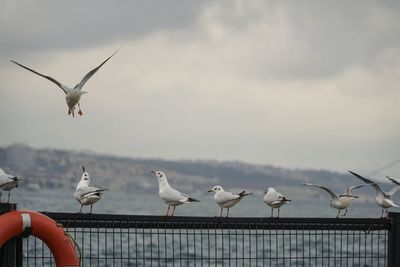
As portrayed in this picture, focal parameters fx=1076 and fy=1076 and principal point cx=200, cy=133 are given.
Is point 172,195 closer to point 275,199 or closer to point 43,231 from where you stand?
point 275,199

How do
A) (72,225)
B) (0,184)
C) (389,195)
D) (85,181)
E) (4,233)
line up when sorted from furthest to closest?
(389,195), (85,181), (0,184), (72,225), (4,233)

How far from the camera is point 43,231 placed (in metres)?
11.5

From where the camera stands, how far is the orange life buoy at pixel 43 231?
11328 millimetres

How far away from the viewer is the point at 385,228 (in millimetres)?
13234

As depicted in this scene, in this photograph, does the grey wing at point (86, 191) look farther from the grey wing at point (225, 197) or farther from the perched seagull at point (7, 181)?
the grey wing at point (225, 197)

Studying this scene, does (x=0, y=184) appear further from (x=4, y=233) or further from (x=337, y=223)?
(x=337, y=223)

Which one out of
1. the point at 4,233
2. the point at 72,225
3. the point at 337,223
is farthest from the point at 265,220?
the point at 4,233

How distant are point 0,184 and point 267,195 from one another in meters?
3.89

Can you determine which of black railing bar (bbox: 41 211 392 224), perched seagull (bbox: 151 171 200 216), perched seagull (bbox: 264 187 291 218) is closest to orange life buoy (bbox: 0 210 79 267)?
black railing bar (bbox: 41 211 392 224)

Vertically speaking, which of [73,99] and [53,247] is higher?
[73,99]

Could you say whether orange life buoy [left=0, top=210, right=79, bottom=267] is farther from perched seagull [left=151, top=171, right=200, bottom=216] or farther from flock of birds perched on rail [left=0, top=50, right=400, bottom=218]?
perched seagull [left=151, top=171, right=200, bottom=216]

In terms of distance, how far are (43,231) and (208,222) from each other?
192cm

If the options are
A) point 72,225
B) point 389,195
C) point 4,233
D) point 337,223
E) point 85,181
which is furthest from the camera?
point 389,195

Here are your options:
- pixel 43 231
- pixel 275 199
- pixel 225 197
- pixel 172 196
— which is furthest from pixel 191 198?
pixel 43 231
